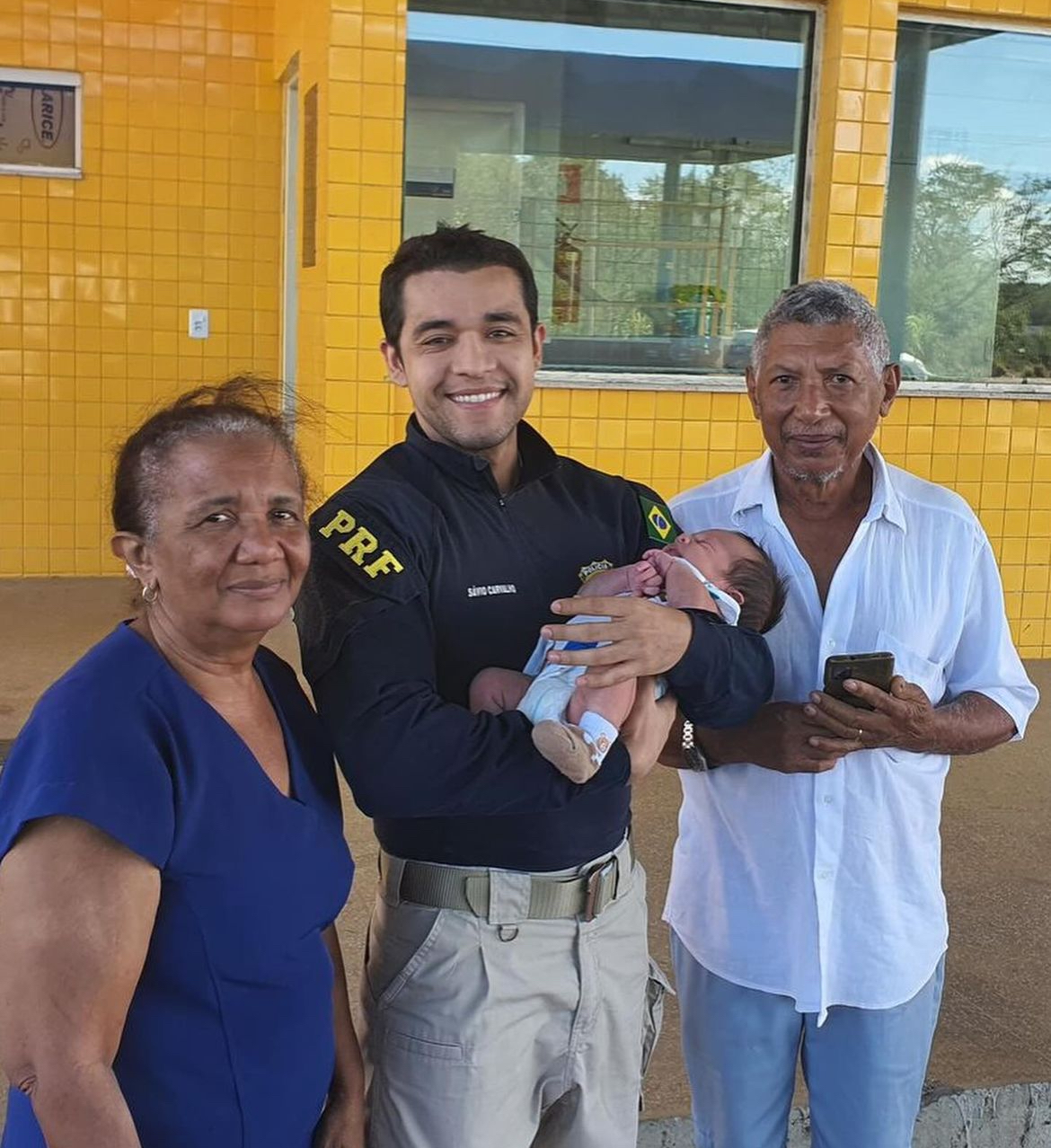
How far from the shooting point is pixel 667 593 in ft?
5.82

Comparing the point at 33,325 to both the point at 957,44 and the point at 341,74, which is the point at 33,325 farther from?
the point at 957,44

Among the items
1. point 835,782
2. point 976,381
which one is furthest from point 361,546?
point 976,381

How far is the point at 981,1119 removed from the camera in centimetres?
269

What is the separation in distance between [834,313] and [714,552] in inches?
16.7

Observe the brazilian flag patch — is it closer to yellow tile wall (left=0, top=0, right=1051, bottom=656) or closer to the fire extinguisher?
yellow tile wall (left=0, top=0, right=1051, bottom=656)

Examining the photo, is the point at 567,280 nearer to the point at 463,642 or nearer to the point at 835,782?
the point at 835,782

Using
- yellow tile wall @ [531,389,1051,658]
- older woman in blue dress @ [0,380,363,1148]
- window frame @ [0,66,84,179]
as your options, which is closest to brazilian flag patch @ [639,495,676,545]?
older woman in blue dress @ [0,380,363,1148]

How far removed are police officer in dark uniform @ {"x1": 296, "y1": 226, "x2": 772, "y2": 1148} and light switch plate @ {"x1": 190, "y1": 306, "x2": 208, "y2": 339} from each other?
559cm

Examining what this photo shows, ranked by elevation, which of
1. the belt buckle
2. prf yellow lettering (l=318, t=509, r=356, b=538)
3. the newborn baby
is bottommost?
the belt buckle

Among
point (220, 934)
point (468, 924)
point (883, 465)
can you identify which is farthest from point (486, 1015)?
point (883, 465)

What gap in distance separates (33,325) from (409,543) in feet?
19.5

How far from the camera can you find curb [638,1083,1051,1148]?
264cm

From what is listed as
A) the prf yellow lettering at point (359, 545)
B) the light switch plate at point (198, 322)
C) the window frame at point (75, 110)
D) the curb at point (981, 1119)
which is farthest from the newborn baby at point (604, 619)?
the window frame at point (75, 110)

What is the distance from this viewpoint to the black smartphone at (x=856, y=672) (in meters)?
1.79
